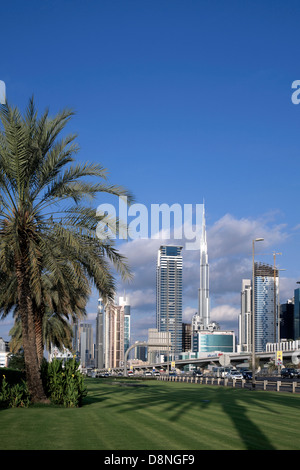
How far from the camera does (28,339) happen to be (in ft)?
73.5

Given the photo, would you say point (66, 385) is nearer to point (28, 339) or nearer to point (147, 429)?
point (28, 339)

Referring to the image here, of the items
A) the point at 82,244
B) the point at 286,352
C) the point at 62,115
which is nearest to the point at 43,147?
the point at 62,115

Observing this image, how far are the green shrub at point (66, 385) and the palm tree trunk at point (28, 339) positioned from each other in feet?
1.55

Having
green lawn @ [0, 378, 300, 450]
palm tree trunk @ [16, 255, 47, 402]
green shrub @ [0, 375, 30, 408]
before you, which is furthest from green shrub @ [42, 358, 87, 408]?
green shrub @ [0, 375, 30, 408]

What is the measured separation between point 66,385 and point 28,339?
2298mm

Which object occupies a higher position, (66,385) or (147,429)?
(66,385)

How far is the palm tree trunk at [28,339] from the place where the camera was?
2216 centimetres

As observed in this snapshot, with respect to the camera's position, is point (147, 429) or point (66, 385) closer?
point (147, 429)

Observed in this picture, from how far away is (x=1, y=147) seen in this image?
21938 millimetres

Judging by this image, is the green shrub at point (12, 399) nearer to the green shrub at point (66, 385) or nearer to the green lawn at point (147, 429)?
the green lawn at point (147, 429)

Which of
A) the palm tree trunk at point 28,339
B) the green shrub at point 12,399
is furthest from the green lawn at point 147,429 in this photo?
the palm tree trunk at point 28,339

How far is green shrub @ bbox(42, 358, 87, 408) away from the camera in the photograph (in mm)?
21547

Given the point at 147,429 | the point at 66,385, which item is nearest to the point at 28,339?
the point at 66,385

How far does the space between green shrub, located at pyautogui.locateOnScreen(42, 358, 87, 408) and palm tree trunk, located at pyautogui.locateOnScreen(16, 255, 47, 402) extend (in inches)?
18.6
